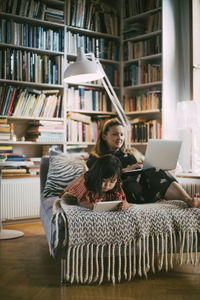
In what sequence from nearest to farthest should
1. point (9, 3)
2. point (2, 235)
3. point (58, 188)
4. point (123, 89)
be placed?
point (58, 188) → point (2, 235) → point (9, 3) → point (123, 89)

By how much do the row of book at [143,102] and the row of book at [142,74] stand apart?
0.15 metres

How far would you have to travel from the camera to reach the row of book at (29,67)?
11.5ft

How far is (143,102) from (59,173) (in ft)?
5.79

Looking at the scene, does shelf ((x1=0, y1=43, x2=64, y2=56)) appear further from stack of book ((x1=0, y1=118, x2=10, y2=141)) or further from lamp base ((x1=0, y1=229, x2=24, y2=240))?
lamp base ((x1=0, y1=229, x2=24, y2=240))

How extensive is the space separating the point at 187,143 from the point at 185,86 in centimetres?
63

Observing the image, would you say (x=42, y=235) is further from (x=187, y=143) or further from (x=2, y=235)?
(x=187, y=143)

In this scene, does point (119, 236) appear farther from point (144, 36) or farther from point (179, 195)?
point (144, 36)

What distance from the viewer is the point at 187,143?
12.2 feet

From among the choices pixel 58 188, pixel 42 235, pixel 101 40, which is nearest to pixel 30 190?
pixel 42 235

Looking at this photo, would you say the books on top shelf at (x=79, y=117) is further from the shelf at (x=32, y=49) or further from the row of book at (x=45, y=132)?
the shelf at (x=32, y=49)

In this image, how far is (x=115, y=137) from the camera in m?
2.62

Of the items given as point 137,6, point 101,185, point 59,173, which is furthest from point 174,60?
point 101,185

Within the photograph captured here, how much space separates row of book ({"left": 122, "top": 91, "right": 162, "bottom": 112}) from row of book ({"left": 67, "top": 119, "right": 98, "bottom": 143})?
449mm

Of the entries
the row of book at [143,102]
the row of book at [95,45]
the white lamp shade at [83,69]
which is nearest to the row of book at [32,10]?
the row of book at [95,45]
